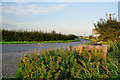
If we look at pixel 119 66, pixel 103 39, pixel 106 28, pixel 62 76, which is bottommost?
pixel 62 76

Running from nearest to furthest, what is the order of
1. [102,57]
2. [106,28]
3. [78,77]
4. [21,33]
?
[78,77] → [102,57] → [106,28] → [21,33]

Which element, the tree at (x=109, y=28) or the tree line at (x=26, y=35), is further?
the tree line at (x=26, y=35)

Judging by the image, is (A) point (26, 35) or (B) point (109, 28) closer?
(B) point (109, 28)

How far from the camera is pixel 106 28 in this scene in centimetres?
881

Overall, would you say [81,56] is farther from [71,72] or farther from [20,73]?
[20,73]

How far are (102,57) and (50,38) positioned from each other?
17793 mm

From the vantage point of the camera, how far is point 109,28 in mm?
8500

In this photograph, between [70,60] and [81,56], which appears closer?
[70,60]

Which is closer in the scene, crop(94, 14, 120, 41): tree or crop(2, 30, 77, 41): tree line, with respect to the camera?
crop(94, 14, 120, 41): tree

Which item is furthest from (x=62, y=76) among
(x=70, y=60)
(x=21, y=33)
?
(x=21, y=33)

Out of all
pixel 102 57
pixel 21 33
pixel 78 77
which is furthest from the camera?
pixel 21 33

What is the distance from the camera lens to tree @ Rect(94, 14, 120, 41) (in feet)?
27.4

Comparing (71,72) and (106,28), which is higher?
(106,28)

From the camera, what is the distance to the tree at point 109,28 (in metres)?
8.36
